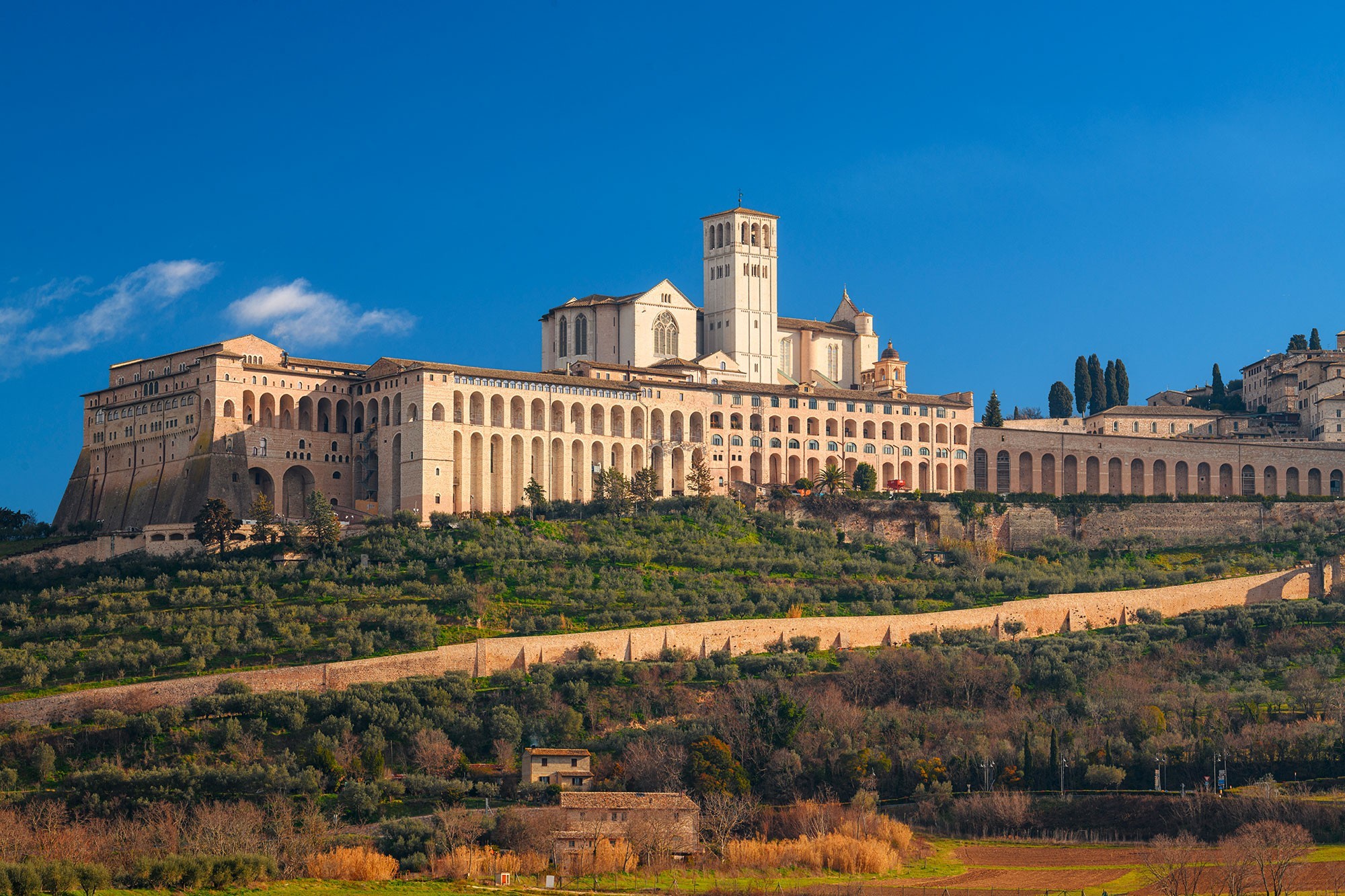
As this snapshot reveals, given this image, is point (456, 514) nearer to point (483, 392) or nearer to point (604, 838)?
point (483, 392)

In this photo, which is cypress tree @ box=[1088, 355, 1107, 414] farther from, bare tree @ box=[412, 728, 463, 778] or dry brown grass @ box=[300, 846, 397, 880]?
dry brown grass @ box=[300, 846, 397, 880]

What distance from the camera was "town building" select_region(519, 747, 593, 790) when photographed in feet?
191

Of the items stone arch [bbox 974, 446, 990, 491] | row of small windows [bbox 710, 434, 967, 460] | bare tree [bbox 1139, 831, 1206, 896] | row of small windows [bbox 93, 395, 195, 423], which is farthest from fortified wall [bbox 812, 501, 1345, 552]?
bare tree [bbox 1139, 831, 1206, 896]

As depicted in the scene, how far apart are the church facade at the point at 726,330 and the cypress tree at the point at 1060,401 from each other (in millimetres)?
13601

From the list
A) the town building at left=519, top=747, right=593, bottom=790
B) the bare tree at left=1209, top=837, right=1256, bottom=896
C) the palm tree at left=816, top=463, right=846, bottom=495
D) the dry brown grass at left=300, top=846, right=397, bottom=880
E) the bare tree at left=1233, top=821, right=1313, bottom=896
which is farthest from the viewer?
the palm tree at left=816, top=463, right=846, bottom=495

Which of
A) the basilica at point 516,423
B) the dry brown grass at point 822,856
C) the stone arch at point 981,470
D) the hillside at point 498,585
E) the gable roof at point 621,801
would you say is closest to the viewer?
the dry brown grass at point 822,856

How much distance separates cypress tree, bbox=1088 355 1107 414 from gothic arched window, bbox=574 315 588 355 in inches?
1258

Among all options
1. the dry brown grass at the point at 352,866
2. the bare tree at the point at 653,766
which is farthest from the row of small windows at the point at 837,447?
the dry brown grass at the point at 352,866

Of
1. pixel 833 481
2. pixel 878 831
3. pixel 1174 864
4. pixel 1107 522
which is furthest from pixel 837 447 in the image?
pixel 1174 864

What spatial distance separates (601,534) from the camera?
81812 mm

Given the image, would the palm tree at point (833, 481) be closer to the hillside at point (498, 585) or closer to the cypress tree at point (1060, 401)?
the hillside at point (498, 585)

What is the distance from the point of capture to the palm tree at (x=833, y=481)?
90125 mm

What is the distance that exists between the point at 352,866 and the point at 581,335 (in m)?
51.4

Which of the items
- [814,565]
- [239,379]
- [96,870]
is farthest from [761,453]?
[96,870]
